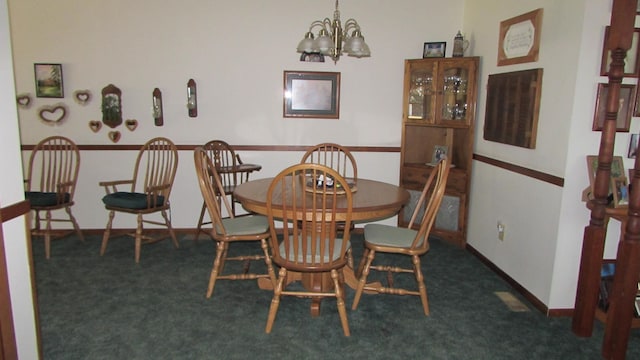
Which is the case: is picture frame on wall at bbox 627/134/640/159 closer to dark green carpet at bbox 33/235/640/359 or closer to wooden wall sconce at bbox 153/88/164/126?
dark green carpet at bbox 33/235/640/359

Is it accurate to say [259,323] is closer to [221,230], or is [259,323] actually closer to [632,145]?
[221,230]

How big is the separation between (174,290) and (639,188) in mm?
2759

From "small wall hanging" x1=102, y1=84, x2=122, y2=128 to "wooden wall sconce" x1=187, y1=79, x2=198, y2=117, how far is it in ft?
2.04

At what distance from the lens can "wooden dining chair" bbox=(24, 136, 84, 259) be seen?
3.94 meters

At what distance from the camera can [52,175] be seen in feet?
14.1

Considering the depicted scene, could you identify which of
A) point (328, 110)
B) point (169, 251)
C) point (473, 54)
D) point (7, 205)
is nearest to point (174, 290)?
point (169, 251)

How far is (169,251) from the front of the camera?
395 cm

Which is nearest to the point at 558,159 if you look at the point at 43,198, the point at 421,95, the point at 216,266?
the point at 421,95

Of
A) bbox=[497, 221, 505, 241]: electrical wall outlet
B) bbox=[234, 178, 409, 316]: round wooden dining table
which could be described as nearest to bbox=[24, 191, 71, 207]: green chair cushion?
bbox=[234, 178, 409, 316]: round wooden dining table

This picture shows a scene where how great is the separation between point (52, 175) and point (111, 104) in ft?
2.84

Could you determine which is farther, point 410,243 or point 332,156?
point 332,156

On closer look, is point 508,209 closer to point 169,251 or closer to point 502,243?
point 502,243

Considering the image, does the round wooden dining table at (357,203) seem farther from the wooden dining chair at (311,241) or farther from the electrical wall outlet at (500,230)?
the electrical wall outlet at (500,230)

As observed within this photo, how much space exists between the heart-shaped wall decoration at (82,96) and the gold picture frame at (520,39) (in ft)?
11.7
